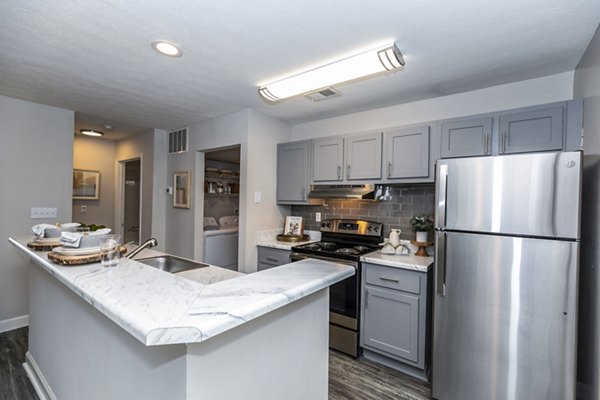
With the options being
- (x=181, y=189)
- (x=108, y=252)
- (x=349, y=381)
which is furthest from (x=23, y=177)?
(x=349, y=381)

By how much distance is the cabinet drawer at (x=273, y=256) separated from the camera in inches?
119

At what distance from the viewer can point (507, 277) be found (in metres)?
1.71

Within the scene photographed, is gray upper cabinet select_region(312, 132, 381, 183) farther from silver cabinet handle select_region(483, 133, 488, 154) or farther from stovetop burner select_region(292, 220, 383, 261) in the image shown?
silver cabinet handle select_region(483, 133, 488, 154)

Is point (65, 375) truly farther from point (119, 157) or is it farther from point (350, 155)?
point (119, 157)

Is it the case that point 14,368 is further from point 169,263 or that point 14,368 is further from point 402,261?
point 402,261

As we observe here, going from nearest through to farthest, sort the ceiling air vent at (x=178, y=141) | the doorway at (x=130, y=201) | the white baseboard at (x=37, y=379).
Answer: the white baseboard at (x=37, y=379), the ceiling air vent at (x=178, y=141), the doorway at (x=130, y=201)

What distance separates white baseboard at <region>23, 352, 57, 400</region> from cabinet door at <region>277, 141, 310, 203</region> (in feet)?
8.04

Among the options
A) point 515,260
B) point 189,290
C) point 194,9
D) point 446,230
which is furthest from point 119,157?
point 515,260

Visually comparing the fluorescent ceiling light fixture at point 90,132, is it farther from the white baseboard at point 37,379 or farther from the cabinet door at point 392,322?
the cabinet door at point 392,322

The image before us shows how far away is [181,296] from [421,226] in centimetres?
220

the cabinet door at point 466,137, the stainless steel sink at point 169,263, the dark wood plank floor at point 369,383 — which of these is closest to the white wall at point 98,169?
the stainless steel sink at point 169,263

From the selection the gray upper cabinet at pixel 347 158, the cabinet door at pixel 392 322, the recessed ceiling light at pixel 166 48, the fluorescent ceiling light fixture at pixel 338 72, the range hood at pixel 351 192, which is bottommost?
the cabinet door at pixel 392 322

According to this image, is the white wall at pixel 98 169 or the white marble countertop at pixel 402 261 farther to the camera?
the white wall at pixel 98 169

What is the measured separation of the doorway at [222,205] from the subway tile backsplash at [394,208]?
1588 mm
